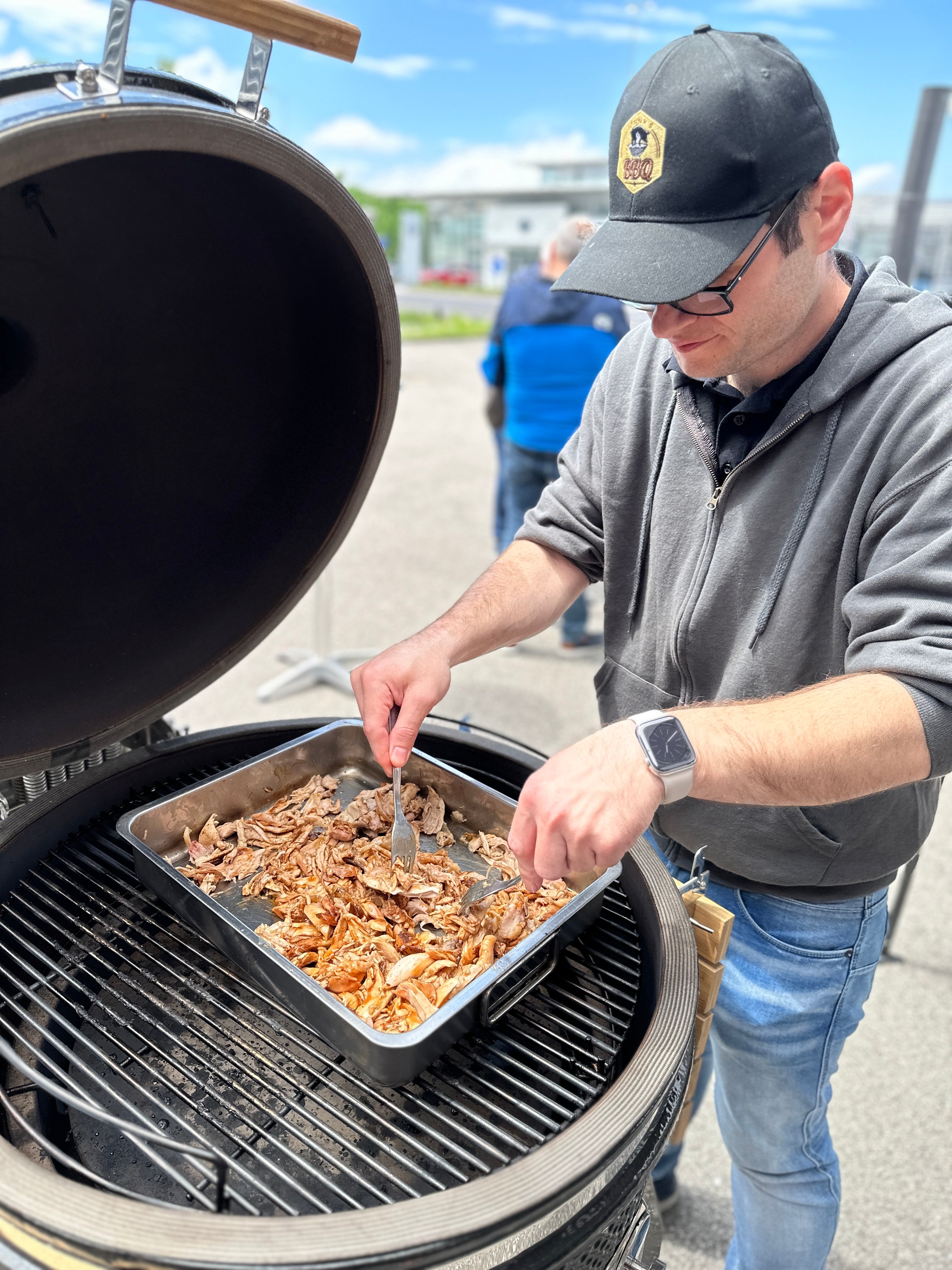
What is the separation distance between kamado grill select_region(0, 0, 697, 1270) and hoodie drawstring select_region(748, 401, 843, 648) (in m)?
0.51

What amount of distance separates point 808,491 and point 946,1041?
94.0 inches

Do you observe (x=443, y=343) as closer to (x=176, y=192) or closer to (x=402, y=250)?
(x=176, y=192)

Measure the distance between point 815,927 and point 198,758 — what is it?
1.33 metres

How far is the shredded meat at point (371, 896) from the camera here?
4.45 ft

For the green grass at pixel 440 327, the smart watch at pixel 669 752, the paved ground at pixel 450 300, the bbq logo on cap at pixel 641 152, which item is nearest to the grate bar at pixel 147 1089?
the smart watch at pixel 669 752

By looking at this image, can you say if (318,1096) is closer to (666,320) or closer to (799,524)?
(799,524)

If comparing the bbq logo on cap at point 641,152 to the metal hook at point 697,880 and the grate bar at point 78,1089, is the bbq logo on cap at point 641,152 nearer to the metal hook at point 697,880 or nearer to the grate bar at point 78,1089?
the metal hook at point 697,880

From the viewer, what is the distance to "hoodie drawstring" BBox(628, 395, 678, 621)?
1736 millimetres

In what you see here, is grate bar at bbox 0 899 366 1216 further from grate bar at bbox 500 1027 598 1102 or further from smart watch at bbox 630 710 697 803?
smart watch at bbox 630 710 697 803

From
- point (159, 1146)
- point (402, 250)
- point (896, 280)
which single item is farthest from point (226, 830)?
point (402, 250)

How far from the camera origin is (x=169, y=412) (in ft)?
5.31

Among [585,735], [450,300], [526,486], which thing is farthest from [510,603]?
[450,300]

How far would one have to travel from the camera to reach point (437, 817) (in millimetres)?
1771

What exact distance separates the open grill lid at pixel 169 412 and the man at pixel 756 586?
1.22ft
